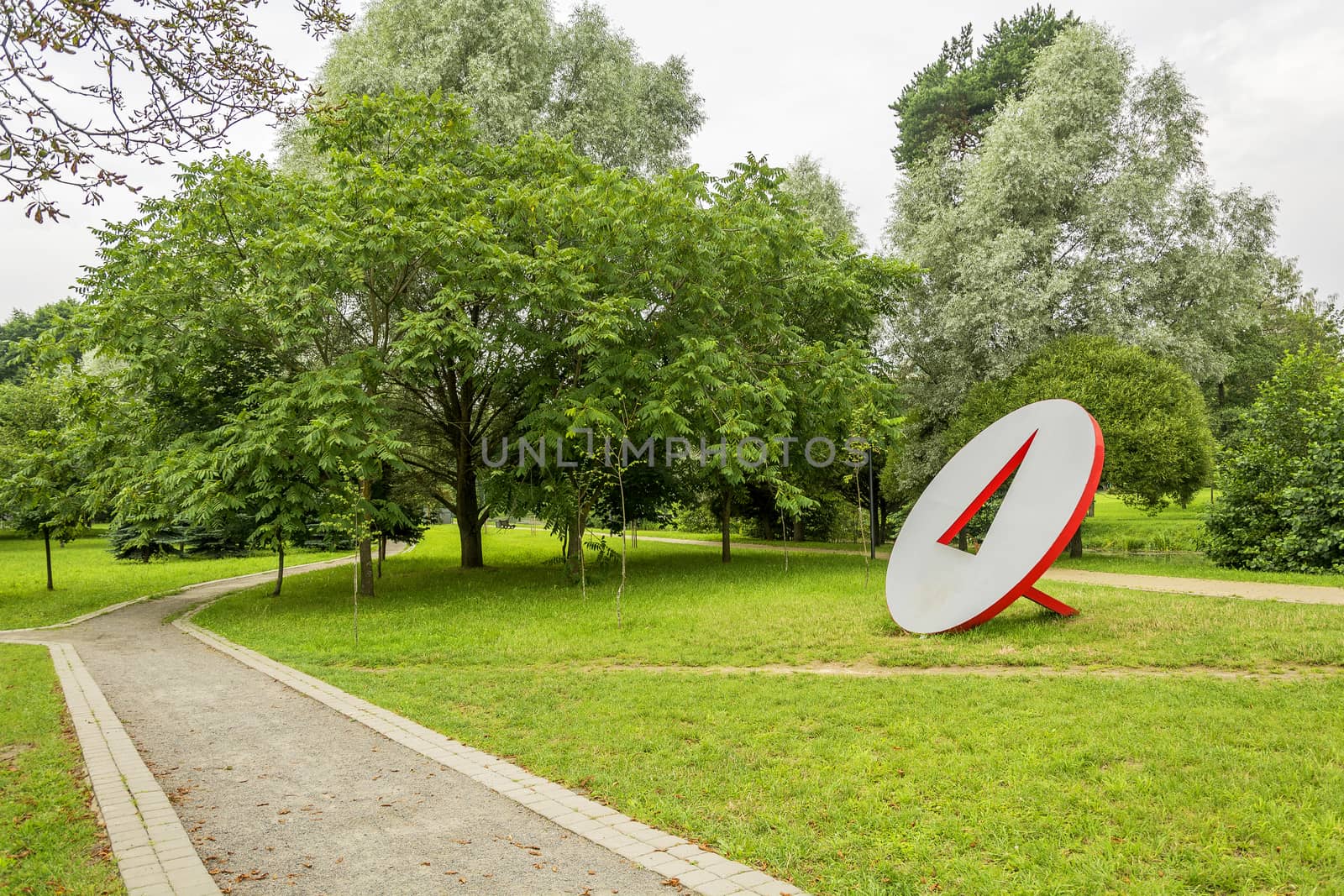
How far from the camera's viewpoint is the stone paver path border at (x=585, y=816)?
14.7 ft

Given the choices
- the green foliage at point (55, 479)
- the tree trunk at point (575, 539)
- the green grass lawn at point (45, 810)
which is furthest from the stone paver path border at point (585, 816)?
the green foliage at point (55, 479)

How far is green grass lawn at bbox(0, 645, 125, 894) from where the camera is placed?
4.66 m

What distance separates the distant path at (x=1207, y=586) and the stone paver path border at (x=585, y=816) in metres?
12.5

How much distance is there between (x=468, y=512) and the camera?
23.7 metres

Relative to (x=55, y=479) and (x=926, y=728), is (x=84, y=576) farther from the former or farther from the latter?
(x=926, y=728)

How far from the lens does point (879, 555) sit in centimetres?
2834

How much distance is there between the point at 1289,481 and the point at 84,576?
1314 inches

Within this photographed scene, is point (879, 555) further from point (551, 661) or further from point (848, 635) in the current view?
point (551, 661)

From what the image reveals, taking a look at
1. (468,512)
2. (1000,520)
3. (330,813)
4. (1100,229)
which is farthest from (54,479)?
(1100,229)

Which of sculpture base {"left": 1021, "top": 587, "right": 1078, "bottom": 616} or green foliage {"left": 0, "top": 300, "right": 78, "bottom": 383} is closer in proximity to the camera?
sculpture base {"left": 1021, "top": 587, "right": 1078, "bottom": 616}

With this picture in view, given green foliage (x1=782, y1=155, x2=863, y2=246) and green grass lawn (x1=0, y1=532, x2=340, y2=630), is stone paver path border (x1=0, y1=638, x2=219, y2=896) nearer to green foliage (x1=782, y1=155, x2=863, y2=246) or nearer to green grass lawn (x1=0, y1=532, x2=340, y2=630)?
green grass lawn (x1=0, y1=532, x2=340, y2=630)

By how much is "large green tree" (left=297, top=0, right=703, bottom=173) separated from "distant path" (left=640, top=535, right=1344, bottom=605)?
1630 cm

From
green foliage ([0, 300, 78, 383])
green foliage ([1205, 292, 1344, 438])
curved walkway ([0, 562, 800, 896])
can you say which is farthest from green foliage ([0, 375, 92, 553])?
green foliage ([0, 300, 78, 383])

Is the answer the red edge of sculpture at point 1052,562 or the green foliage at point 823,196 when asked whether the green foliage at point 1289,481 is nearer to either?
the red edge of sculpture at point 1052,562
